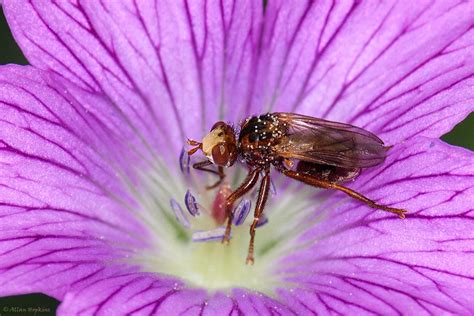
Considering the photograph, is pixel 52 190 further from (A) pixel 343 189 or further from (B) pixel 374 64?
(B) pixel 374 64

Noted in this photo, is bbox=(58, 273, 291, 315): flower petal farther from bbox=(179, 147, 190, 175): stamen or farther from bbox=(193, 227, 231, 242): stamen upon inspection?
bbox=(179, 147, 190, 175): stamen

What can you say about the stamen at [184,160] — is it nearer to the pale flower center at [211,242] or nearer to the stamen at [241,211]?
the pale flower center at [211,242]

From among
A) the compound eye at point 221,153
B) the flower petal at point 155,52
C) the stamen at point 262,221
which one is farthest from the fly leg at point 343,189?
the flower petal at point 155,52

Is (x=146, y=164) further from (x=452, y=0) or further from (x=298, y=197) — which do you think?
(x=452, y=0)

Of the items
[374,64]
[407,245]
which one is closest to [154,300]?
[407,245]

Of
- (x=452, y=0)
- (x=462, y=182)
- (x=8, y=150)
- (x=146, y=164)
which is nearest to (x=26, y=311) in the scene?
(x=146, y=164)

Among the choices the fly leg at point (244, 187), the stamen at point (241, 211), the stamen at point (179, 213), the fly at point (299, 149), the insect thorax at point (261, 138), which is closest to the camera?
the fly at point (299, 149)
